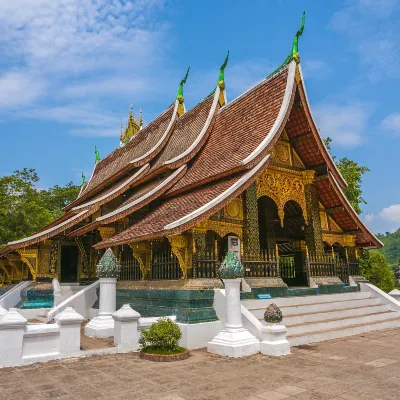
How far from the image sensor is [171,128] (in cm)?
1462

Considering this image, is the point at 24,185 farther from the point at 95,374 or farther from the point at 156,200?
the point at 95,374

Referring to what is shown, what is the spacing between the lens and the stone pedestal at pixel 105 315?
27.3 feet

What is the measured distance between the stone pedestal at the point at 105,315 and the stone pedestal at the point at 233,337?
2.68 meters

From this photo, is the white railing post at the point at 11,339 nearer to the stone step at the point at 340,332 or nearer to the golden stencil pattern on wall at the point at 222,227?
the golden stencil pattern on wall at the point at 222,227

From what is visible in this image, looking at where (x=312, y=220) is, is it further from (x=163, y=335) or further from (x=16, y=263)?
(x=16, y=263)

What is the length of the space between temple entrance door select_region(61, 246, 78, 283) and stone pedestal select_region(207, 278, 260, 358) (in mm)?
8584

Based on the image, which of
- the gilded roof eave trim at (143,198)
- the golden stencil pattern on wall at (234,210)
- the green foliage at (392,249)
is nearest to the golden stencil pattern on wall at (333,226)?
the golden stencil pattern on wall at (234,210)

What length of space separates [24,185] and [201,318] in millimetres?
20586

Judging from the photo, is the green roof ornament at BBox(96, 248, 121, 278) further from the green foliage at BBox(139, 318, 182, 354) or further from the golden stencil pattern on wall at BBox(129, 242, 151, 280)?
the green foliage at BBox(139, 318, 182, 354)

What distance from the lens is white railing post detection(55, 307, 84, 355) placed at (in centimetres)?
646

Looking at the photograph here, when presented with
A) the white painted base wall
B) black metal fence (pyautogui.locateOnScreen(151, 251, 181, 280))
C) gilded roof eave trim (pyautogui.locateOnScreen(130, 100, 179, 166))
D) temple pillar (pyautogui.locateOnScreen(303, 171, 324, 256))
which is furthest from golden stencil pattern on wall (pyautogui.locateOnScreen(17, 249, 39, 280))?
temple pillar (pyautogui.locateOnScreen(303, 171, 324, 256))

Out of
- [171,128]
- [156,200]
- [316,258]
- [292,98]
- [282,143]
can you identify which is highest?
[171,128]

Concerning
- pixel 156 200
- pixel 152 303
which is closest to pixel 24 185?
pixel 156 200

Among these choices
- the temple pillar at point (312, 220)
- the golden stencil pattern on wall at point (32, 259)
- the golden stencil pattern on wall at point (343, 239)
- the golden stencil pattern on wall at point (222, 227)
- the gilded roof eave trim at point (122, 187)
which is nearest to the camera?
the golden stencil pattern on wall at point (222, 227)
